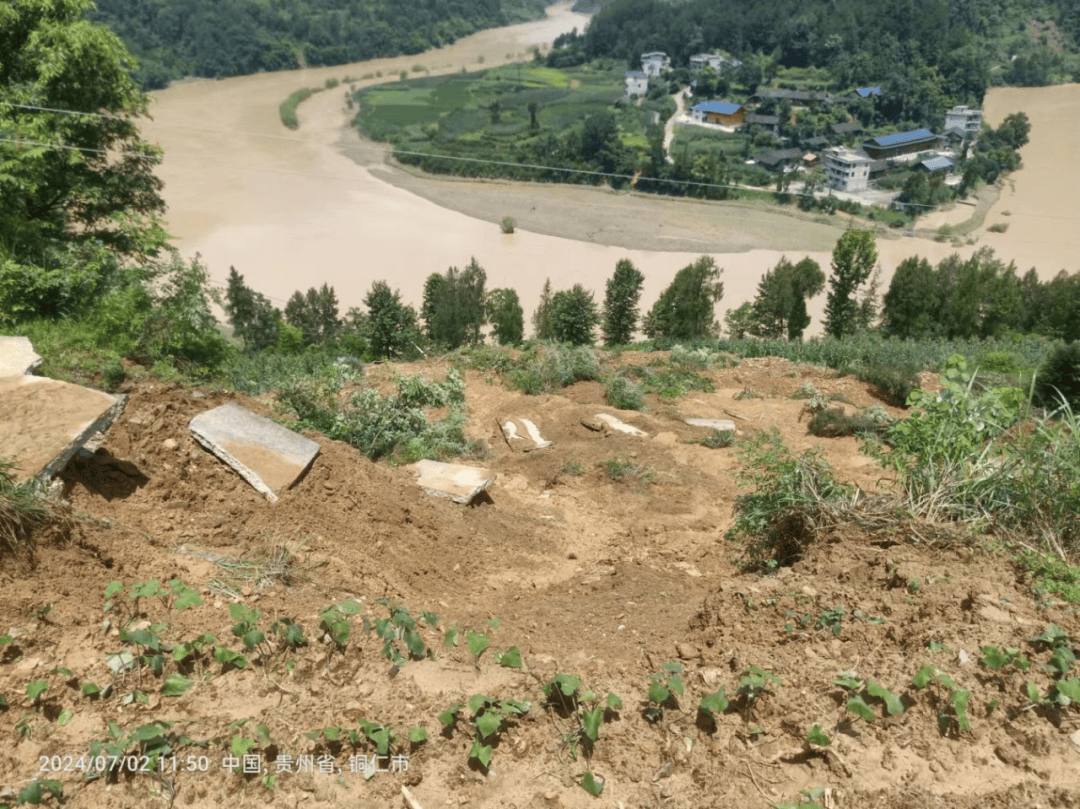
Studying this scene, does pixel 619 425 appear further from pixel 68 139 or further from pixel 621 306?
pixel 621 306

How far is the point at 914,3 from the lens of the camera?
75.2 meters

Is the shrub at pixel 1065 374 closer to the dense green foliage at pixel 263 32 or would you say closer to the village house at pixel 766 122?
the village house at pixel 766 122

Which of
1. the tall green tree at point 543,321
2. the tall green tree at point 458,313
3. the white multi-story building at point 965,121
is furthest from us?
the white multi-story building at point 965,121

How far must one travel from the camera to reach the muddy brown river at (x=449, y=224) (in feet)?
108

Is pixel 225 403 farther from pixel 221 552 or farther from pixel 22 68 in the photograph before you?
pixel 22 68

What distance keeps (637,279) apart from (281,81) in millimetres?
61721

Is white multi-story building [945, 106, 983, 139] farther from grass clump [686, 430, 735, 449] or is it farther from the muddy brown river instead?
grass clump [686, 430, 735, 449]

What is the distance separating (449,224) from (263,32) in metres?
56.9

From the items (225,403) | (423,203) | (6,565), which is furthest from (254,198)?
(6,565)

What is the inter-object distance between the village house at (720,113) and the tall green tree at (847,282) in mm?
38860

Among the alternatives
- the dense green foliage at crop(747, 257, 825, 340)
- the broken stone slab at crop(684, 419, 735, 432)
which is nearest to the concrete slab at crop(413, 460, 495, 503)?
the broken stone slab at crop(684, 419, 735, 432)

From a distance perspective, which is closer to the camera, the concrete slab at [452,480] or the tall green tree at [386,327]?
A: the concrete slab at [452,480]
